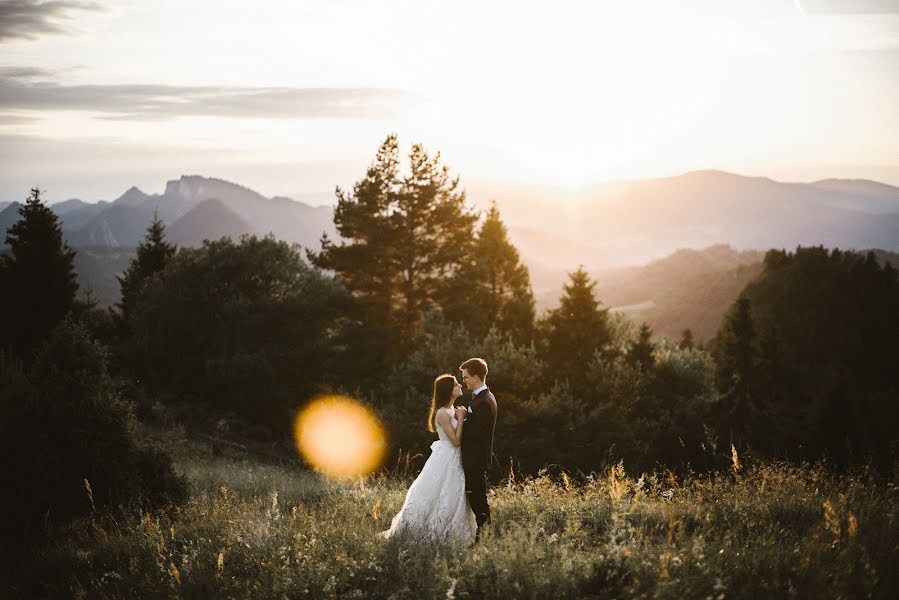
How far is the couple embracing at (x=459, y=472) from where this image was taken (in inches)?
277

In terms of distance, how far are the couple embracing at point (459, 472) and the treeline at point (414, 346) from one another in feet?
49.5

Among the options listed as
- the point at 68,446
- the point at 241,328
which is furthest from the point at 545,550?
the point at 241,328

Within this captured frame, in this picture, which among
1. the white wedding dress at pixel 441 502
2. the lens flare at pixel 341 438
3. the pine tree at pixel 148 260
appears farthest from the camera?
the pine tree at pixel 148 260

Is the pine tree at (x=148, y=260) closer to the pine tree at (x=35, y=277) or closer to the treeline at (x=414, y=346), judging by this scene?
the treeline at (x=414, y=346)

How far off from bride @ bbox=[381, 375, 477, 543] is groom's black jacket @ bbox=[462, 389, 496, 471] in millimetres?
111

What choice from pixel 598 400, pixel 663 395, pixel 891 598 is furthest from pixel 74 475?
pixel 663 395

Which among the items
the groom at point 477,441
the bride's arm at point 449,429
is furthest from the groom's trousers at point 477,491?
the bride's arm at point 449,429

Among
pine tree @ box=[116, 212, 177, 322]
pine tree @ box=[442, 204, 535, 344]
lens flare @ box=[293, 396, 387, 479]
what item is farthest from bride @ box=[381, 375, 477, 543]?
pine tree @ box=[116, 212, 177, 322]

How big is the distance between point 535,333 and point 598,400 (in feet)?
37.3

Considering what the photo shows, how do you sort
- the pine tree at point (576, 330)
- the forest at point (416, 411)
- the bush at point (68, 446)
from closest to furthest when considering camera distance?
the forest at point (416, 411)
the bush at point (68, 446)
the pine tree at point (576, 330)

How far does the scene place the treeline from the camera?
2403 centimetres

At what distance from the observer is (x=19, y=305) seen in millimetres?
33656

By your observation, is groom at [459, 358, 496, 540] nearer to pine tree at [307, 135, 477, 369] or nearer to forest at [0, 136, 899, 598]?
forest at [0, 136, 899, 598]

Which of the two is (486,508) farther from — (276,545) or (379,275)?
(379,275)
